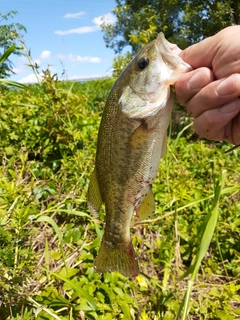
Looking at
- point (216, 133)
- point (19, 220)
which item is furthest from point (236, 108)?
point (19, 220)

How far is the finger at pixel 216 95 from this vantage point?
1.44 m

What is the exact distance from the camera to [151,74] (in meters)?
1.65

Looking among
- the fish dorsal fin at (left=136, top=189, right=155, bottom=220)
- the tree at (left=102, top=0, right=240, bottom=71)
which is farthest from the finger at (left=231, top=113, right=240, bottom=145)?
the tree at (left=102, top=0, right=240, bottom=71)

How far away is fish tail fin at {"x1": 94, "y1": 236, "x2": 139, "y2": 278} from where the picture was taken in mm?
1916

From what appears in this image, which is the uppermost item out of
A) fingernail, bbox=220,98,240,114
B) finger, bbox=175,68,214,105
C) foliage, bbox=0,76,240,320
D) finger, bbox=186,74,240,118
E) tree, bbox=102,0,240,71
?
tree, bbox=102,0,240,71

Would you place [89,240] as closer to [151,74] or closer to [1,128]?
[1,128]

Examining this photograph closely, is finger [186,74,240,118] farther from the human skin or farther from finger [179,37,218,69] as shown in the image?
finger [179,37,218,69]

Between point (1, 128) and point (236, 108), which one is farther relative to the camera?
point (1, 128)

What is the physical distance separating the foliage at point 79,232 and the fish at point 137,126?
21.0 inches

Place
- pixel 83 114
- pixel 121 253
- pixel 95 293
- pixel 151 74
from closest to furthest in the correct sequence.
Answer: pixel 151 74 < pixel 121 253 < pixel 95 293 < pixel 83 114

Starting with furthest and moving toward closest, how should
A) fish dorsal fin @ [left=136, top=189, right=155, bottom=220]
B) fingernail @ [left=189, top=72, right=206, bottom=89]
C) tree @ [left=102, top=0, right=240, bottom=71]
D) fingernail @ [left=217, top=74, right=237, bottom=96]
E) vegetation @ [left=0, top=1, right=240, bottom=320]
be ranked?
1. tree @ [left=102, top=0, right=240, bottom=71]
2. vegetation @ [left=0, top=1, right=240, bottom=320]
3. fish dorsal fin @ [left=136, top=189, right=155, bottom=220]
4. fingernail @ [left=189, top=72, right=206, bottom=89]
5. fingernail @ [left=217, top=74, right=237, bottom=96]

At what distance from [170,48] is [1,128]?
86.8 inches

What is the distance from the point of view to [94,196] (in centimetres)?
188

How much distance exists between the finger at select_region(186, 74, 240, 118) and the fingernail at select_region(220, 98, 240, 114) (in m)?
0.02
